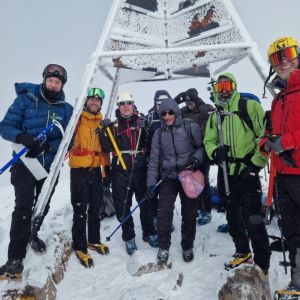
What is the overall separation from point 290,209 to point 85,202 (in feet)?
9.77

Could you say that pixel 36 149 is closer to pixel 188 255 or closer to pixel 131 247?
pixel 131 247

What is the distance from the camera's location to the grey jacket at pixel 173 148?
4457 mm

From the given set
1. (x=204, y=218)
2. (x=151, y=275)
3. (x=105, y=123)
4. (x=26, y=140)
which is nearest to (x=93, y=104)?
(x=105, y=123)

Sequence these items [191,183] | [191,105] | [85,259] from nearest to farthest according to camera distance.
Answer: [191,183]
[85,259]
[191,105]

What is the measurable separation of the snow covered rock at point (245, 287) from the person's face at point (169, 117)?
7.49 ft

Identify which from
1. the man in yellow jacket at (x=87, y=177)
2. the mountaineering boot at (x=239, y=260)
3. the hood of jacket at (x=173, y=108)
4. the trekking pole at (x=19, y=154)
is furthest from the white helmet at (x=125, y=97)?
the mountaineering boot at (x=239, y=260)

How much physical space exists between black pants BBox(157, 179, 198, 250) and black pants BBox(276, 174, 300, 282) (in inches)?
53.8

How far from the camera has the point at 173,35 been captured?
5703mm

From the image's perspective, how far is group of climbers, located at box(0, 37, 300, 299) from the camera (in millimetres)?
3262

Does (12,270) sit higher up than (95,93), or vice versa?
(95,93)

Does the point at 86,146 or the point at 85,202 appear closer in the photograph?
the point at 85,202

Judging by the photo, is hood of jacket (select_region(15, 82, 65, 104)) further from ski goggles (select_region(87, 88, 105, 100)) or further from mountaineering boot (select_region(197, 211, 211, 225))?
mountaineering boot (select_region(197, 211, 211, 225))

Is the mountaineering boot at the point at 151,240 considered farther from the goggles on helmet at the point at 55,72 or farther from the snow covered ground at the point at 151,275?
the goggles on helmet at the point at 55,72

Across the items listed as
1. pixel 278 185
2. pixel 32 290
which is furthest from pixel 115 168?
pixel 278 185
